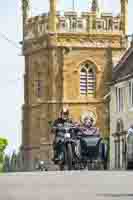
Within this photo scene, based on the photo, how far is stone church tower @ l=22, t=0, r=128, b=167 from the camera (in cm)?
8800

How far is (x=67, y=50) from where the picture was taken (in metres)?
88.3

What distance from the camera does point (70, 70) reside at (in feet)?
289

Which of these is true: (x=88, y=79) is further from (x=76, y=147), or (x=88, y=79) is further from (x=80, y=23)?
(x=76, y=147)

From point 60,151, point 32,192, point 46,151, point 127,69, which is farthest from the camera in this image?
point 46,151

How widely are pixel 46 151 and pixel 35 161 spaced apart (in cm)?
157

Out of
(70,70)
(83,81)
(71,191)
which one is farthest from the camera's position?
(83,81)

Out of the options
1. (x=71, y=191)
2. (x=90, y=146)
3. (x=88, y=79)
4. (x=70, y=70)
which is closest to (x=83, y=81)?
(x=88, y=79)

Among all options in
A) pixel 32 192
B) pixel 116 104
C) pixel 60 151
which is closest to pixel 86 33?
pixel 116 104

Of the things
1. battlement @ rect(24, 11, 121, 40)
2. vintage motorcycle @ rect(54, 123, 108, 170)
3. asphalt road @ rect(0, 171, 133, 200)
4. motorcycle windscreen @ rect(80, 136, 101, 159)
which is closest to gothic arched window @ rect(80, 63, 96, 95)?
battlement @ rect(24, 11, 121, 40)

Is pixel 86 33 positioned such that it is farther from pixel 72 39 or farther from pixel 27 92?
pixel 27 92

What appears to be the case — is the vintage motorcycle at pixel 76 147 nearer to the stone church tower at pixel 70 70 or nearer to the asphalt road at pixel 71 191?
the asphalt road at pixel 71 191

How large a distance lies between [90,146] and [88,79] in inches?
2209

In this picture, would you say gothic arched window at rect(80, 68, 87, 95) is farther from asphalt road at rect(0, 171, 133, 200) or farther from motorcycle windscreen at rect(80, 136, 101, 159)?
asphalt road at rect(0, 171, 133, 200)

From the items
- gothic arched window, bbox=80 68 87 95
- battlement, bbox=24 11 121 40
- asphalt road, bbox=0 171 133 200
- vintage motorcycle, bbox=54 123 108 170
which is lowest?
asphalt road, bbox=0 171 133 200
